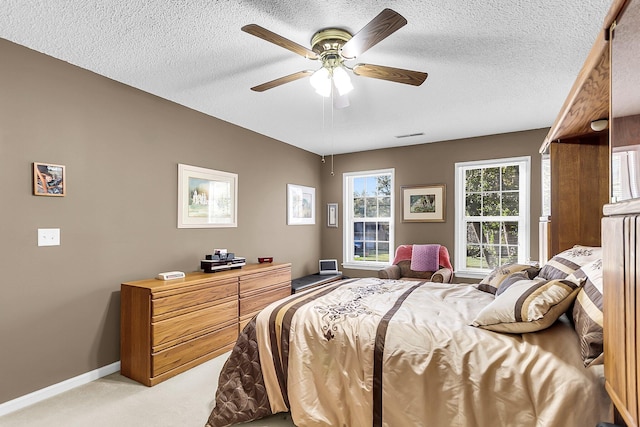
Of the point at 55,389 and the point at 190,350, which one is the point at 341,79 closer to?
the point at 190,350

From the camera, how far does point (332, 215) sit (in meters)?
5.80

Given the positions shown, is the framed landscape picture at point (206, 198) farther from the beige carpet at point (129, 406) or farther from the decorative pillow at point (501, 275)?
the decorative pillow at point (501, 275)

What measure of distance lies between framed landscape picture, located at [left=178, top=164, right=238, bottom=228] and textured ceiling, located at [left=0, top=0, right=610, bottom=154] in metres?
0.72

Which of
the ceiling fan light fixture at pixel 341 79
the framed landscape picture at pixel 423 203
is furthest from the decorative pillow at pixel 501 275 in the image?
the framed landscape picture at pixel 423 203

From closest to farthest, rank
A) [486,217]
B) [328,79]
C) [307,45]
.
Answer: [328,79]
[307,45]
[486,217]

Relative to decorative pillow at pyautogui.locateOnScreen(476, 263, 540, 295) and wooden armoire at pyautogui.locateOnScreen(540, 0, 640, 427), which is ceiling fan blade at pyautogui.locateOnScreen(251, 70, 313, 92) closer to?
wooden armoire at pyautogui.locateOnScreen(540, 0, 640, 427)

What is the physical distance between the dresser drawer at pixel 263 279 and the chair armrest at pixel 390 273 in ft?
4.11

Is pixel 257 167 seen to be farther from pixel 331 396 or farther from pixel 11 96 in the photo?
pixel 331 396

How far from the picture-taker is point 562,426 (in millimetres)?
1336

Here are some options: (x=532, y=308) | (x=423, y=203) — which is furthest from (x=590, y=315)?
(x=423, y=203)

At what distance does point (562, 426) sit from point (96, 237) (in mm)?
3244

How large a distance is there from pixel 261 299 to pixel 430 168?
3119mm

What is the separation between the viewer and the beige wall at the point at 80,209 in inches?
89.7

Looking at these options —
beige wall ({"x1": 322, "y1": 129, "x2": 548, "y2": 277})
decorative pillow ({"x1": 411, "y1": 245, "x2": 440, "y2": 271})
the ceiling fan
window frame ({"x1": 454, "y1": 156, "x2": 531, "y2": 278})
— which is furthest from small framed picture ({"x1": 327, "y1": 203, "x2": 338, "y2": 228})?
the ceiling fan
